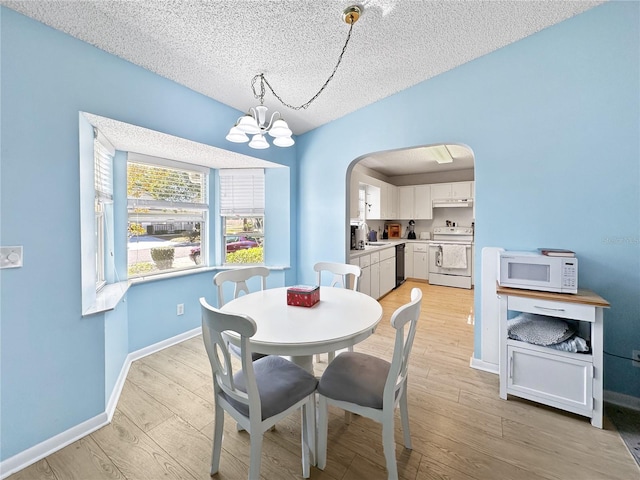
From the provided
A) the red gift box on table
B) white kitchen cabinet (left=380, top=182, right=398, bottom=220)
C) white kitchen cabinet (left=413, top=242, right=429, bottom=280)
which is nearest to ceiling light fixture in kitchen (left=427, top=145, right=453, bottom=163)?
white kitchen cabinet (left=380, top=182, right=398, bottom=220)

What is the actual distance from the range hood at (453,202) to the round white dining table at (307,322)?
465cm

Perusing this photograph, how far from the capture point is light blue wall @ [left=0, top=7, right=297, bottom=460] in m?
1.44

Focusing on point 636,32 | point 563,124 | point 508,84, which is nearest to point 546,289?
point 563,124

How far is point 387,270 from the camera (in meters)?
4.96

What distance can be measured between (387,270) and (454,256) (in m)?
1.58

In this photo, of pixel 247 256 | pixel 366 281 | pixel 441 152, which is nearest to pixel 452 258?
pixel 441 152

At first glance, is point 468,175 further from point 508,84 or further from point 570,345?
point 570,345

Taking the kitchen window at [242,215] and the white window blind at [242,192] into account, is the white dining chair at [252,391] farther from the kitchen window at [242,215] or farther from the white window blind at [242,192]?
the white window blind at [242,192]

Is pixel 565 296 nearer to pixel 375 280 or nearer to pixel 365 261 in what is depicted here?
pixel 365 261

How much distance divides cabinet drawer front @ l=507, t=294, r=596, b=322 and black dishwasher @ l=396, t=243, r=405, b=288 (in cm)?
368

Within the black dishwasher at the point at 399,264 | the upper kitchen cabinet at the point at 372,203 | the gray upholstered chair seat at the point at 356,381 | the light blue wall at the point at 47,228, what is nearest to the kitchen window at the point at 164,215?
the light blue wall at the point at 47,228

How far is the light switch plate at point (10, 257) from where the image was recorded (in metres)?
1.42

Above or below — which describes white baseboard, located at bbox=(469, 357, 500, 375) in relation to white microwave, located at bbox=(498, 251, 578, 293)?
below

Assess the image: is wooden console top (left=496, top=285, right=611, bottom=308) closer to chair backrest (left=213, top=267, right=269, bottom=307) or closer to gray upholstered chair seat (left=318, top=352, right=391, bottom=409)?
gray upholstered chair seat (left=318, top=352, right=391, bottom=409)
